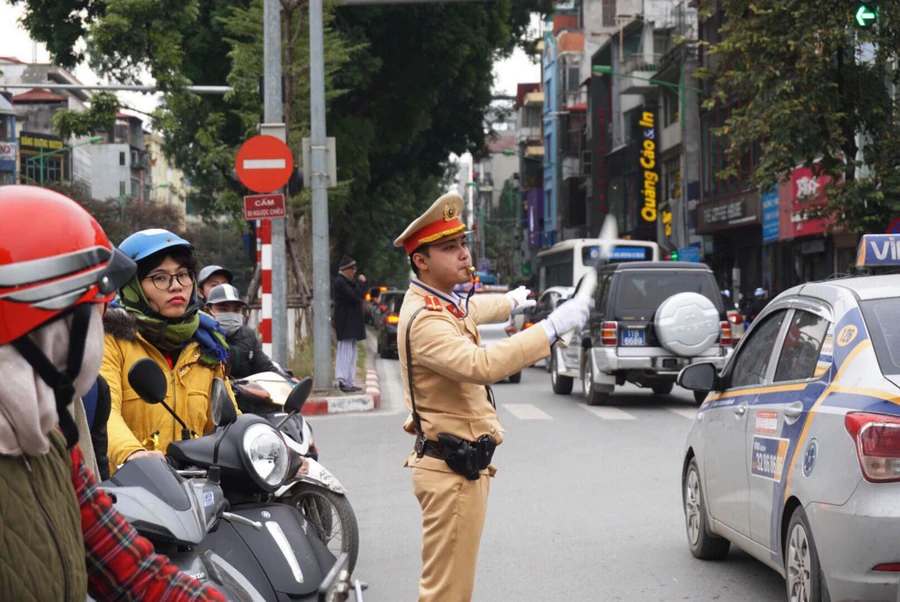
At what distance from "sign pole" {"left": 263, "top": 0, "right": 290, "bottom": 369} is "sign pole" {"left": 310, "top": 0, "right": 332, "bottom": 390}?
907 millimetres

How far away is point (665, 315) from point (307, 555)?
11124 millimetres

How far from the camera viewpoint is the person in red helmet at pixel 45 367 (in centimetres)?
202

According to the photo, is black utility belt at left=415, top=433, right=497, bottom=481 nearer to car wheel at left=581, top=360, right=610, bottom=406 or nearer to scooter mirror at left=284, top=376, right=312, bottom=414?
scooter mirror at left=284, top=376, right=312, bottom=414

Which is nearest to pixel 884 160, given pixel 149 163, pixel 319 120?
pixel 319 120

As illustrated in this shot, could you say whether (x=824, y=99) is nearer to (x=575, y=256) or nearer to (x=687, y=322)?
(x=687, y=322)

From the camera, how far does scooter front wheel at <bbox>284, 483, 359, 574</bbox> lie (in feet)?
22.0

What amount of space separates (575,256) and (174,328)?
27.7 metres

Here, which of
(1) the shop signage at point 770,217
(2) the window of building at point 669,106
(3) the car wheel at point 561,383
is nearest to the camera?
(3) the car wheel at point 561,383

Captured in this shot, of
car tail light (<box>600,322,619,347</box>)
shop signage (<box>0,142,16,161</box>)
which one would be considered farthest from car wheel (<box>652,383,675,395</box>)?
shop signage (<box>0,142,16,161</box>)

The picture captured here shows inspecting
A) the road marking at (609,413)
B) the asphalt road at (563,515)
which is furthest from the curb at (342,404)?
the road marking at (609,413)

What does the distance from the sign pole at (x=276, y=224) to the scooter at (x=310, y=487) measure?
9292 millimetres

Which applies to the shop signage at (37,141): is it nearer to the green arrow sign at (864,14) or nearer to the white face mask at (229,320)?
the green arrow sign at (864,14)

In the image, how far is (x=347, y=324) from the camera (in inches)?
739

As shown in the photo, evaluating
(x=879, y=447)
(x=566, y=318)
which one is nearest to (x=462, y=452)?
(x=566, y=318)
